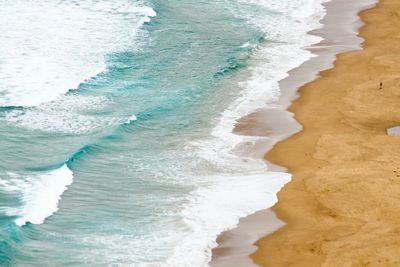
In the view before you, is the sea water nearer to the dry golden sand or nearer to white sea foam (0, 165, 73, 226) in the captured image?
white sea foam (0, 165, 73, 226)

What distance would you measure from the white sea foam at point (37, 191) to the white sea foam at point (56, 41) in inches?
259

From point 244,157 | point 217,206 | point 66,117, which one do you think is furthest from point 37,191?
point 66,117

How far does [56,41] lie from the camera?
1549 inches

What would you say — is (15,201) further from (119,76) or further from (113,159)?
(119,76)

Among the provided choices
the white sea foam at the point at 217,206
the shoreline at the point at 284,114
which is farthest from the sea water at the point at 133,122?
the shoreline at the point at 284,114

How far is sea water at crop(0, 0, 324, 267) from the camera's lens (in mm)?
21641

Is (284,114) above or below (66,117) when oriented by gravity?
below

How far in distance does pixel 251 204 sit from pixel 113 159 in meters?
5.02

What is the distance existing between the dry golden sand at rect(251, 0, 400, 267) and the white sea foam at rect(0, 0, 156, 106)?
8.47m

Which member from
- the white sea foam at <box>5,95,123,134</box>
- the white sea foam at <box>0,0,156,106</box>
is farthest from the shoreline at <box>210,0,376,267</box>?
the white sea foam at <box>0,0,156,106</box>

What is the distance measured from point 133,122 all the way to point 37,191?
6.61 meters

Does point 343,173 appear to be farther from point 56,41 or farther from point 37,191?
point 56,41

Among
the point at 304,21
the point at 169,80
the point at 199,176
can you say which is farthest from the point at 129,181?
the point at 304,21

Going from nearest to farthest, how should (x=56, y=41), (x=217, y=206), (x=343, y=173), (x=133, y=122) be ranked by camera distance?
(x=217, y=206) → (x=343, y=173) → (x=133, y=122) → (x=56, y=41)
